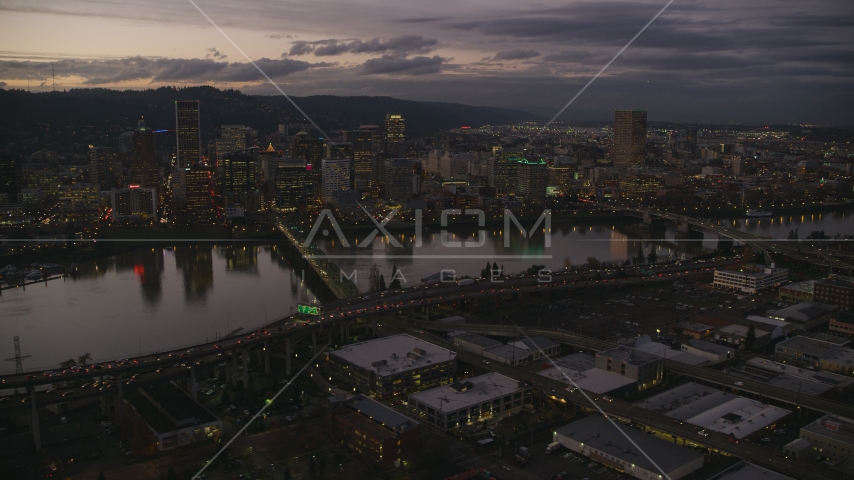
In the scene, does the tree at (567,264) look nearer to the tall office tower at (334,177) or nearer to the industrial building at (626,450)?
the industrial building at (626,450)

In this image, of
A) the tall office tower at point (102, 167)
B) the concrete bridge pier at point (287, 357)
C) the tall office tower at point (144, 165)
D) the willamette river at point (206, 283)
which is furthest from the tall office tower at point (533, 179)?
the concrete bridge pier at point (287, 357)

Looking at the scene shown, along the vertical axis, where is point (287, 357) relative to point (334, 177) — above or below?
below

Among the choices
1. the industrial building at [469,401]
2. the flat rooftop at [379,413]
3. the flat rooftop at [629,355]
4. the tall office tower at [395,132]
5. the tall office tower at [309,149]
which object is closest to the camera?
the flat rooftop at [379,413]

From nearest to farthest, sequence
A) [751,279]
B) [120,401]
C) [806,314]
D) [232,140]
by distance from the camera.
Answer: [120,401] < [806,314] < [751,279] < [232,140]

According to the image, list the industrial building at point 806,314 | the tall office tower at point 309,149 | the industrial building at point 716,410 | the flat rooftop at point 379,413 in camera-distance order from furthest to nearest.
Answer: the tall office tower at point 309,149 → the industrial building at point 806,314 → the industrial building at point 716,410 → the flat rooftop at point 379,413

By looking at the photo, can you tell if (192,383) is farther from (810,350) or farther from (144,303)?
(810,350)

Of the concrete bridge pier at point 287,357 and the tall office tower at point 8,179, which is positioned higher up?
the tall office tower at point 8,179

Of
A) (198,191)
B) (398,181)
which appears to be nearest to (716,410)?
(198,191)
